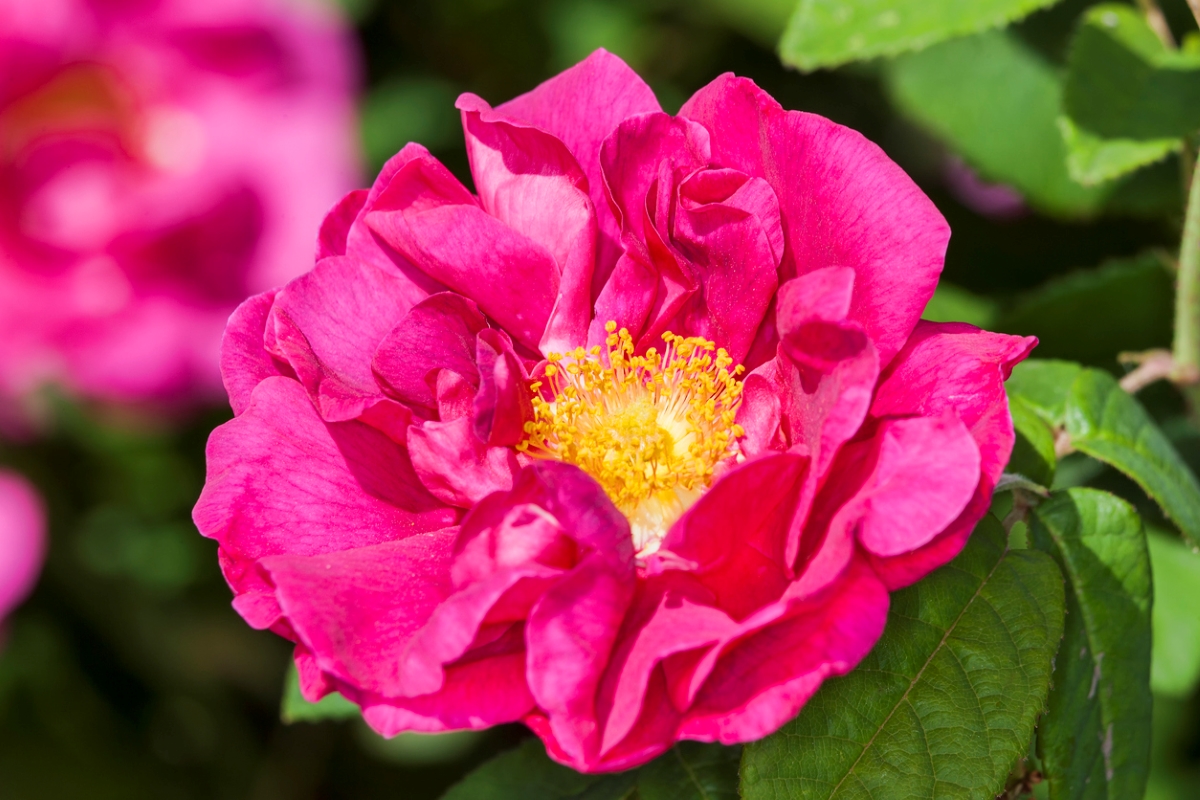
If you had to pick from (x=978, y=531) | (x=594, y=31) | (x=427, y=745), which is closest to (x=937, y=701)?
(x=978, y=531)

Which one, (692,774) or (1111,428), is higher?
(1111,428)

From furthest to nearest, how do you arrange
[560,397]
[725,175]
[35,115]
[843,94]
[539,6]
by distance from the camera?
[539,6], [843,94], [35,115], [560,397], [725,175]

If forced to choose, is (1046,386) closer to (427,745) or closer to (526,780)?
(526,780)

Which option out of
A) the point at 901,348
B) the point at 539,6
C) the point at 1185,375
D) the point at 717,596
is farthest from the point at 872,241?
the point at 539,6

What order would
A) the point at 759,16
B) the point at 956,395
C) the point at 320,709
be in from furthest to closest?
the point at 759,16
the point at 320,709
the point at 956,395

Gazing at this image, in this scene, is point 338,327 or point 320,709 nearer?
point 338,327

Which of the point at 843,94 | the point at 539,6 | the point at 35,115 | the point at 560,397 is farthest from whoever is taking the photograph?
the point at 539,6

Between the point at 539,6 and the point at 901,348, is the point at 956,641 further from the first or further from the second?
the point at 539,6
